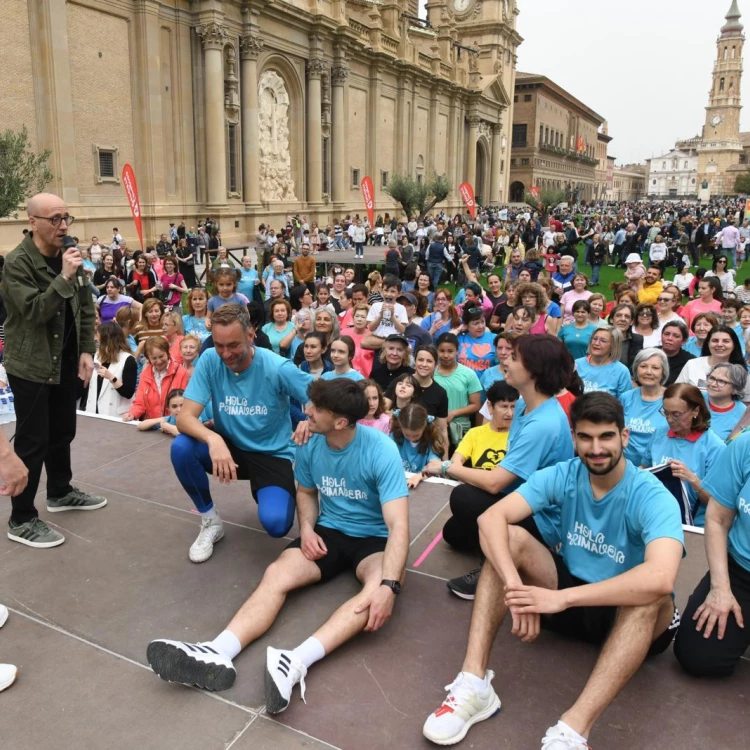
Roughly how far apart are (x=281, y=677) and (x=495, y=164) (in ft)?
211

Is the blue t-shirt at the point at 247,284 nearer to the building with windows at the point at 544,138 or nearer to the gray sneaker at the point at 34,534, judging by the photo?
the gray sneaker at the point at 34,534

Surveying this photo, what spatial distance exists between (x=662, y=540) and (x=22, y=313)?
387cm

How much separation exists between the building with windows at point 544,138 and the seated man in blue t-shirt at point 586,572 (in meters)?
82.1

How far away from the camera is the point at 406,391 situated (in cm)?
637

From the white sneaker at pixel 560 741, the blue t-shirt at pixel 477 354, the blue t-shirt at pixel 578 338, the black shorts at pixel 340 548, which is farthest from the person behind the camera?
the blue t-shirt at pixel 578 338

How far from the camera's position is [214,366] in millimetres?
4438

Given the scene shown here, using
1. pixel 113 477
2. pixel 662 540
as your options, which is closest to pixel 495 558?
pixel 662 540

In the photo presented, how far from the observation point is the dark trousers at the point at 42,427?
4.46m

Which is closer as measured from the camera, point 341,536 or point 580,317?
point 341,536

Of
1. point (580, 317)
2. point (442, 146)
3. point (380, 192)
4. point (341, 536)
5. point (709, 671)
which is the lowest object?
point (709, 671)

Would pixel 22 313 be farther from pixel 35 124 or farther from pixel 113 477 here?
pixel 35 124

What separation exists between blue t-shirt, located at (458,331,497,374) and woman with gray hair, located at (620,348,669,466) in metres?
2.16

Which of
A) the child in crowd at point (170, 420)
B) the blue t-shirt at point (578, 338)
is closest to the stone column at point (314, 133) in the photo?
the blue t-shirt at point (578, 338)

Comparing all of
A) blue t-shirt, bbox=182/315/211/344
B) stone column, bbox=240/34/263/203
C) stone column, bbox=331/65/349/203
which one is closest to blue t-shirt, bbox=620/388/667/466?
blue t-shirt, bbox=182/315/211/344
